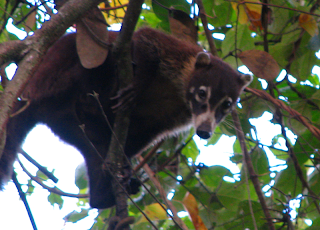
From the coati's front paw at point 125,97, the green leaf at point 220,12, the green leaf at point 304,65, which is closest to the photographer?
the coati's front paw at point 125,97

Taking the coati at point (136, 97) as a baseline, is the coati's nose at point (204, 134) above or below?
below

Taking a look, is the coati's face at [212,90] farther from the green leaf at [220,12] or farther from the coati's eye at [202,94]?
the green leaf at [220,12]

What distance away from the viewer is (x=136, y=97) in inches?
128

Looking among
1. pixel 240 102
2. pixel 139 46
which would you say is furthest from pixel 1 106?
pixel 240 102

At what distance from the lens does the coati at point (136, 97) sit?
3346mm

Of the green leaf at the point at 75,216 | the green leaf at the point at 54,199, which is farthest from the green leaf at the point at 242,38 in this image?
the green leaf at the point at 54,199

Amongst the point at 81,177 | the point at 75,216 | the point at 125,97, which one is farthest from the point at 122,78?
the point at 75,216

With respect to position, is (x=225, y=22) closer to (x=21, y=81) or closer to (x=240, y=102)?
(x=240, y=102)

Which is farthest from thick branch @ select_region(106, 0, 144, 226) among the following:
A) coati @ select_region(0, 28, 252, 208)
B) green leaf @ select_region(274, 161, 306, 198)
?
green leaf @ select_region(274, 161, 306, 198)

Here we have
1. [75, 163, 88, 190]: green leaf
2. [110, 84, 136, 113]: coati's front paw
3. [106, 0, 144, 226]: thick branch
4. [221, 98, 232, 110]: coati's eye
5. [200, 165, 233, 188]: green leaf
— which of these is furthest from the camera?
[75, 163, 88, 190]: green leaf

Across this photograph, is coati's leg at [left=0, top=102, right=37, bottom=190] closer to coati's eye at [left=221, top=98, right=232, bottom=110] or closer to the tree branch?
coati's eye at [left=221, top=98, right=232, bottom=110]

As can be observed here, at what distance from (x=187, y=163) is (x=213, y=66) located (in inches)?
50.4

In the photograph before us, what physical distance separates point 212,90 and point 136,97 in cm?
79

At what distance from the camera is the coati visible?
132 inches
